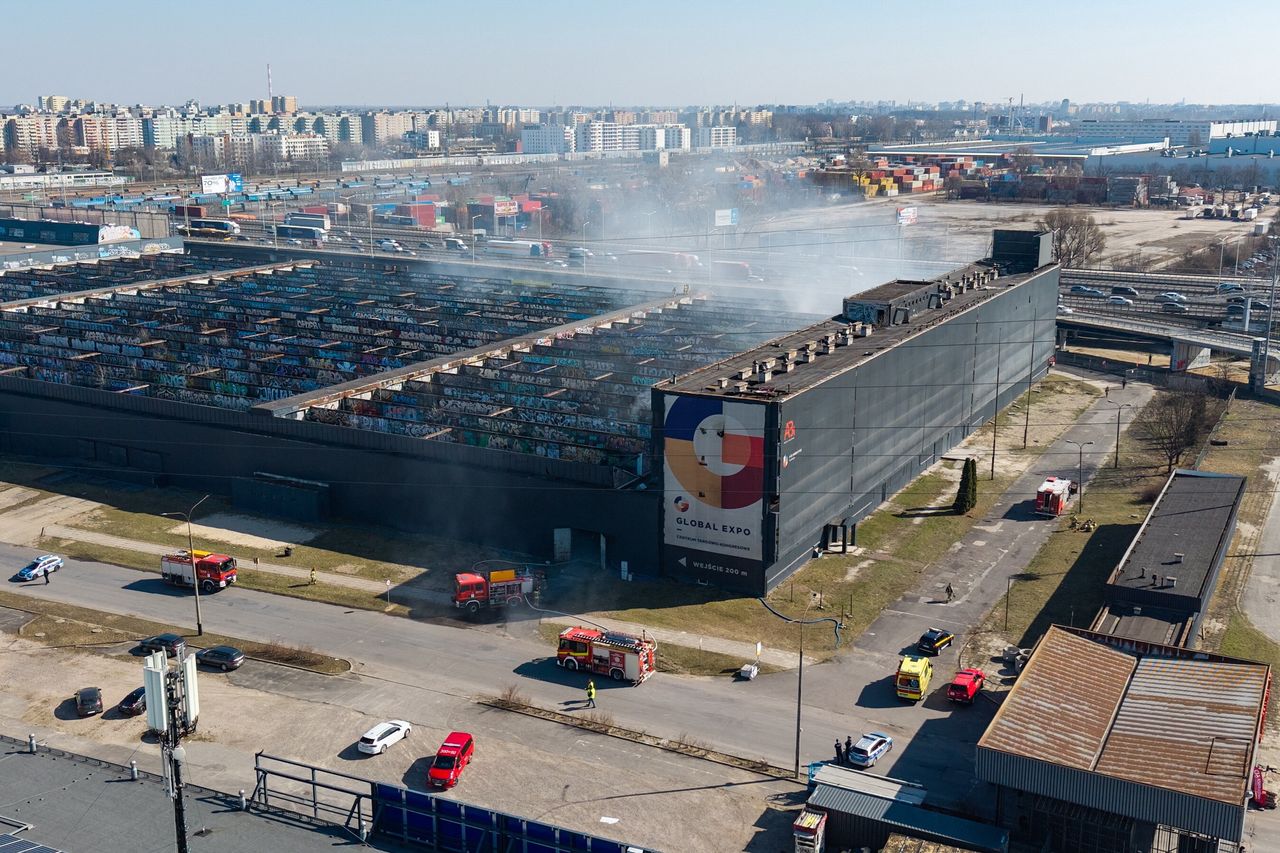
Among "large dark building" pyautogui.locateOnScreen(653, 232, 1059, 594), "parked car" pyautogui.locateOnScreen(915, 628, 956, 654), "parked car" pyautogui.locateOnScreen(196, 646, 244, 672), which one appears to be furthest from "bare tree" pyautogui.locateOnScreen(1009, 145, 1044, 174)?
"parked car" pyautogui.locateOnScreen(196, 646, 244, 672)

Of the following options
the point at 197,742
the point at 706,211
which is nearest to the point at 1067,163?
the point at 706,211

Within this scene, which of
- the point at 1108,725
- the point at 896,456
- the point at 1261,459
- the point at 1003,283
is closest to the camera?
the point at 1108,725

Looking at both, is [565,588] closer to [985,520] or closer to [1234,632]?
[985,520]

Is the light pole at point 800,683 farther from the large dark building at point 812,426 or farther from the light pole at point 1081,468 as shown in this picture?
the light pole at point 1081,468

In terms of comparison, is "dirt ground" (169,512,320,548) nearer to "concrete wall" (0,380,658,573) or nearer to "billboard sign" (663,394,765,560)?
"concrete wall" (0,380,658,573)

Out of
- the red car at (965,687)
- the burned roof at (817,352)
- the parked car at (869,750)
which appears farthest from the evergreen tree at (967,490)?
the parked car at (869,750)
